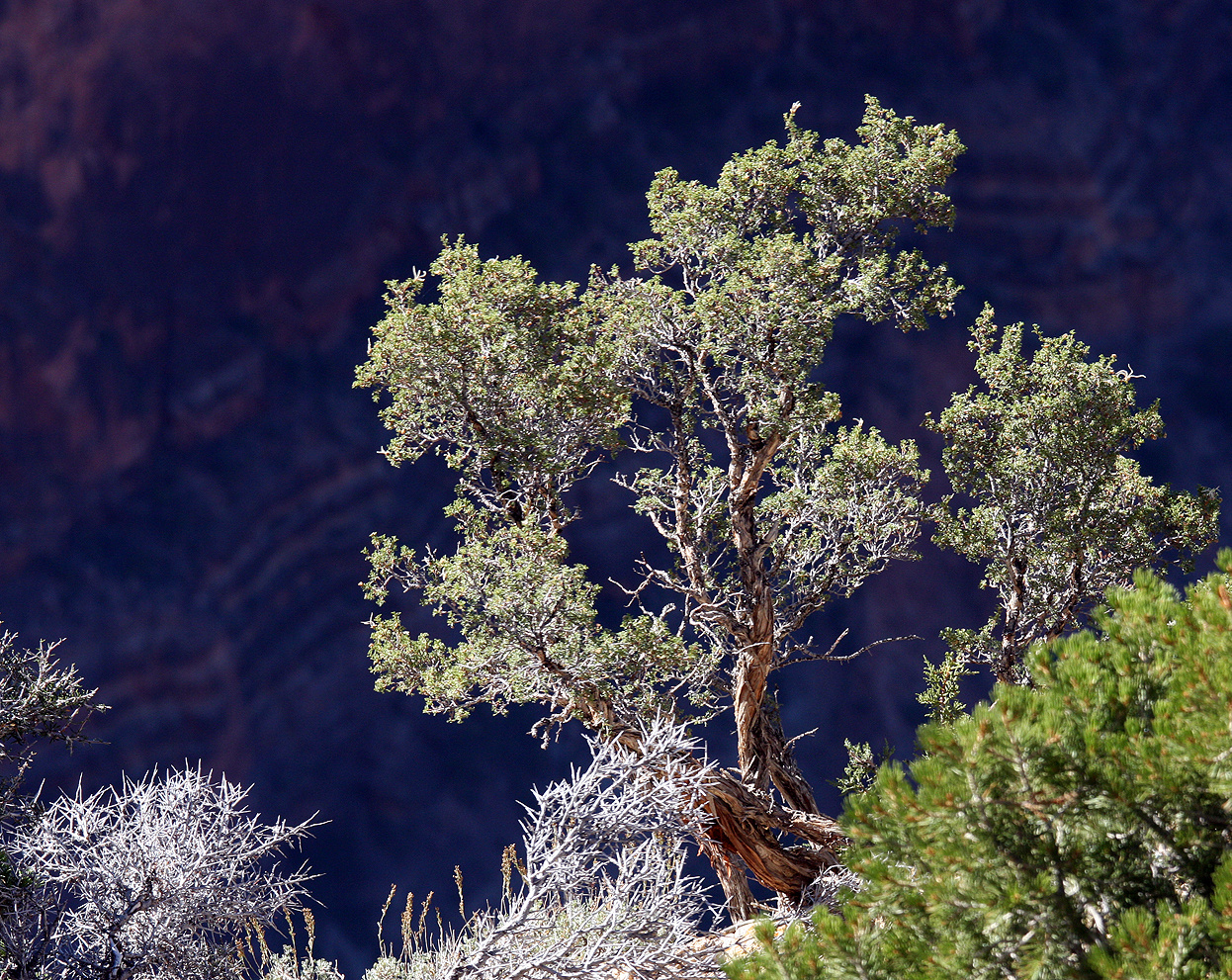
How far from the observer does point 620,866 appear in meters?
5.43

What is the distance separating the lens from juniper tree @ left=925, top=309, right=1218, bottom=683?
312 inches

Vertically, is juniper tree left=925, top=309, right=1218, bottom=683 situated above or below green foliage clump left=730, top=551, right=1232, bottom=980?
above

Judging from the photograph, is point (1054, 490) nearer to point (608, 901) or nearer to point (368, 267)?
point (608, 901)

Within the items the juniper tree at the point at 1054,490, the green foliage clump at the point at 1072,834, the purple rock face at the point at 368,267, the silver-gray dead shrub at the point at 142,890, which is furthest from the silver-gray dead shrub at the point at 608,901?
the purple rock face at the point at 368,267

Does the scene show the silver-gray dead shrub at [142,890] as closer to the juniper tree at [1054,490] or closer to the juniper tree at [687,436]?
the juniper tree at [687,436]

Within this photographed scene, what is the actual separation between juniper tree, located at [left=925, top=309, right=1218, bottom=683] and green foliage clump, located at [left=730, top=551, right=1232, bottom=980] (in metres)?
5.09

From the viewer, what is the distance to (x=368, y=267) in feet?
52.0

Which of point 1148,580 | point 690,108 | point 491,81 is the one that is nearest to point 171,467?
point 491,81

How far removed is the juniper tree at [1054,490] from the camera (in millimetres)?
7922

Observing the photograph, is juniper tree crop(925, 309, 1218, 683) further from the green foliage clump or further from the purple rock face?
the purple rock face

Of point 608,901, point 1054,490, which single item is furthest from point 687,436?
point 608,901

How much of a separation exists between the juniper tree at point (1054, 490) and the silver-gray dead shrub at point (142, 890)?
212 inches

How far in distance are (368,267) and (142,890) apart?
37.9ft

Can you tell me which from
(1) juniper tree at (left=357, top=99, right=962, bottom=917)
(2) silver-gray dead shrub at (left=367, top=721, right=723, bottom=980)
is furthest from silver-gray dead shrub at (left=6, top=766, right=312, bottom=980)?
(1) juniper tree at (left=357, top=99, right=962, bottom=917)
